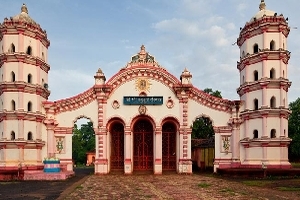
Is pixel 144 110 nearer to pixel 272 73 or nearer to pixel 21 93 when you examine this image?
pixel 21 93

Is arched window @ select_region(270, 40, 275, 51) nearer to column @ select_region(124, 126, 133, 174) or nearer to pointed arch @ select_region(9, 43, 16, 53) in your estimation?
column @ select_region(124, 126, 133, 174)

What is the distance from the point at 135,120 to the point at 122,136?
2.25 m

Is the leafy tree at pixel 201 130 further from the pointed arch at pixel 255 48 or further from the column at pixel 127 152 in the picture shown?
the pointed arch at pixel 255 48

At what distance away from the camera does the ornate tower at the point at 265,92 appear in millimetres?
28234

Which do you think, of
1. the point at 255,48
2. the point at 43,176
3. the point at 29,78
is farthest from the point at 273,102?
the point at 29,78

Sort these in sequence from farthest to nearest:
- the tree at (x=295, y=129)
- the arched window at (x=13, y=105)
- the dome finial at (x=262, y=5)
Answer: the tree at (x=295, y=129)
the dome finial at (x=262, y=5)
the arched window at (x=13, y=105)

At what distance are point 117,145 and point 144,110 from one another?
440cm

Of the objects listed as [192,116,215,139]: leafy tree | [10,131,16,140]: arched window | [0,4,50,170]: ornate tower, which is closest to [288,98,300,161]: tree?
[192,116,215,139]: leafy tree

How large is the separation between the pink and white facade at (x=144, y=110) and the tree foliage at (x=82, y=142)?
3386cm

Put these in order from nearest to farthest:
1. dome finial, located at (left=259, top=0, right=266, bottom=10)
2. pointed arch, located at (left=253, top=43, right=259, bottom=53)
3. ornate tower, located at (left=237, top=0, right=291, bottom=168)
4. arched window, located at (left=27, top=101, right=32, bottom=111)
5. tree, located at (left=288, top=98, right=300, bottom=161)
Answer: ornate tower, located at (left=237, top=0, right=291, bottom=168) < arched window, located at (left=27, top=101, right=32, bottom=111) < pointed arch, located at (left=253, top=43, right=259, bottom=53) < dome finial, located at (left=259, top=0, right=266, bottom=10) < tree, located at (left=288, top=98, right=300, bottom=161)

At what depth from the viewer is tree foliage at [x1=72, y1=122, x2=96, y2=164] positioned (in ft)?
232

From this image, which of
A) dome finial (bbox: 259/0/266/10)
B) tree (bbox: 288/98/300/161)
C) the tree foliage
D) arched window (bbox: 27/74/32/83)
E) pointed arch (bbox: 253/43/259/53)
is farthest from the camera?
the tree foliage

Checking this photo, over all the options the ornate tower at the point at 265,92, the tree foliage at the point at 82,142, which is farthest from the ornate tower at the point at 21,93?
the tree foliage at the point at 82,142

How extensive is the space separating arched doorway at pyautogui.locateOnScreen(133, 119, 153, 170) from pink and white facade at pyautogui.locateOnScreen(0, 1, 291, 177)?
9 centimetres
